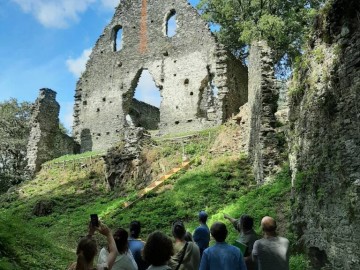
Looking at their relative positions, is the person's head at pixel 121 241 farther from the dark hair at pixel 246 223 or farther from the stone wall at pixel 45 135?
the stone wall at pixel 45 135

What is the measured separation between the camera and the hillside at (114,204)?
9.07 meters

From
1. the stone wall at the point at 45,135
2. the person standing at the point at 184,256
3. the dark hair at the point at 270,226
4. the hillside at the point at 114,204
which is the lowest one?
the hillside at the point at 114,204

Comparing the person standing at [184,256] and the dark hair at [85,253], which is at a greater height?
the dark hair at [85,253]

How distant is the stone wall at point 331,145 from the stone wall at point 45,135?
23484 mm

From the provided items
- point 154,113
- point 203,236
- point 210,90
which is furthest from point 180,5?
point 203,236

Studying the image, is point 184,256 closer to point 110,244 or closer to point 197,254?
point 197,254

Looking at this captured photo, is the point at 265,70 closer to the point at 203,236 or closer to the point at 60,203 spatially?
the point at 203,236

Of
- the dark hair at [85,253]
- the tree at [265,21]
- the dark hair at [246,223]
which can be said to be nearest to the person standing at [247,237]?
the dark hair at [246,223]

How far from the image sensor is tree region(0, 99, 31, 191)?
107 ft


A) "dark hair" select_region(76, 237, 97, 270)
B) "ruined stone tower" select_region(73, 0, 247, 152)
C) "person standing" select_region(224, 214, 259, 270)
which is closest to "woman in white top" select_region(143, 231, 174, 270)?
"dark hair" select_region(76, 237, 97, 270)

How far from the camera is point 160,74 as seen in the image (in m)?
32.0

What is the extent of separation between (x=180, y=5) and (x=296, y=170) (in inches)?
995

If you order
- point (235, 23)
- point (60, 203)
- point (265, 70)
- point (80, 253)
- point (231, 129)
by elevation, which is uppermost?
point (235, 23)

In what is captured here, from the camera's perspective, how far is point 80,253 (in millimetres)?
4129
